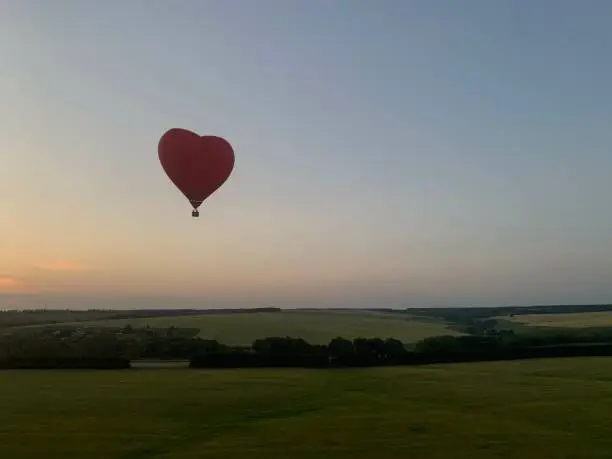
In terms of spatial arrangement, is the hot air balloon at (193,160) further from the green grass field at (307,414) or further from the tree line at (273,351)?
the tree line at (273,351)

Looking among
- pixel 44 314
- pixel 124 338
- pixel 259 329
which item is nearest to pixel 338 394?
pixel 124 338

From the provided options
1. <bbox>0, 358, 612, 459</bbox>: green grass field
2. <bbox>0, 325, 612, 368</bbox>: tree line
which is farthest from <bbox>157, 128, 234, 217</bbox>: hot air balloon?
<bbox>0, 325, 612, 368</bbox>: tree line

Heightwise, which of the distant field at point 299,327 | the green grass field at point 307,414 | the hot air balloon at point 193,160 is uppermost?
the hot air balloon at point 193,160

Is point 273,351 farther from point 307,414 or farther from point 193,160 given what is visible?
point 193,160

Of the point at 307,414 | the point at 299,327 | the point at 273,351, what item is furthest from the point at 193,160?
the point at 299,327

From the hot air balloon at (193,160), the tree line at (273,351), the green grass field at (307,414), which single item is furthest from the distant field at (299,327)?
the hot air balloon at (193,160)

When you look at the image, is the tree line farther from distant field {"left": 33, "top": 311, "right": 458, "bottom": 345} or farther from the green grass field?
distant field {"left": 33, "top": 311, "right": 458, "bottom": 345}

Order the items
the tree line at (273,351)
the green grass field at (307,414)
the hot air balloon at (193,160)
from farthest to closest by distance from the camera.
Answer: the tree line at (273,351) → the hot air balloon at (193,160) → the green grass field at (307,414)
